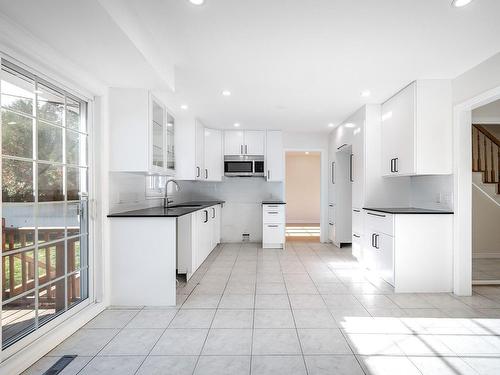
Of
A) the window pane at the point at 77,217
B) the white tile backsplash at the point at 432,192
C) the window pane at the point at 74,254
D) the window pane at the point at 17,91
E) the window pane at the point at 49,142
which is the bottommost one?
the window pane at the point at 74,254

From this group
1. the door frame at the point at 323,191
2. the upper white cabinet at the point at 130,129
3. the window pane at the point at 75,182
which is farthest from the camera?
the door frame at the point at 323,191

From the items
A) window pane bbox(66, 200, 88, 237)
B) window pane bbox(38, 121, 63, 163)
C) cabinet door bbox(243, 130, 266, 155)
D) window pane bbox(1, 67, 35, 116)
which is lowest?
window pane bbox(66, 200, 88, 237)

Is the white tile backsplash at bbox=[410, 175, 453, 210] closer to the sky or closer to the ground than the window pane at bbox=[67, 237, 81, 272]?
closer to the sky

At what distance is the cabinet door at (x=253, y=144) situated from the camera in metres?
6.02

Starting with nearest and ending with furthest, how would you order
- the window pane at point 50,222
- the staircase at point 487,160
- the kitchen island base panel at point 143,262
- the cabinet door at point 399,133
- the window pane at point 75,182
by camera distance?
the window pane at point 50,222 < the window pane at point 75,182 < the kitchen island base panel at point 143,262 < the cabinet door at point 399,133 < the staircase at point 487,160

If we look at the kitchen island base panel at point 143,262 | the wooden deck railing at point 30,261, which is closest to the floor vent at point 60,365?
the wooden deck railing at point 30,261

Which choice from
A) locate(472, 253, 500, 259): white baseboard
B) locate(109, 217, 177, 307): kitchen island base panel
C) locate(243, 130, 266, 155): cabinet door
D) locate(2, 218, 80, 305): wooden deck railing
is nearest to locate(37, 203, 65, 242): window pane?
locate(2, 218, 80, 305): wooden deck railing

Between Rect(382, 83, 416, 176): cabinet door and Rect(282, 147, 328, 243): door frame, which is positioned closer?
Answer: Rect(382, 83, 416, 176): cabinet door

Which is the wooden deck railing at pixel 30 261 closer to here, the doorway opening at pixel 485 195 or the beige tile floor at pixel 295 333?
the beige tile floor at pixel 295 333

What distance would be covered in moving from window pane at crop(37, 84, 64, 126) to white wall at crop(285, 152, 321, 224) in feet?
27.2

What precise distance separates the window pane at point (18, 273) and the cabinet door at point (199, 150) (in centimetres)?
328

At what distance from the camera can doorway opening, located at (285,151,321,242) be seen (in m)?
10.3

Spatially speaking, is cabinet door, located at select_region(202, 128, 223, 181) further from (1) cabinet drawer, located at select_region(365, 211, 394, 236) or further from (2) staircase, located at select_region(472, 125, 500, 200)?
(2) staircase, located at select_region(472, 125, 500, 200)

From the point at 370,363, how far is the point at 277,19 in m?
2.40
